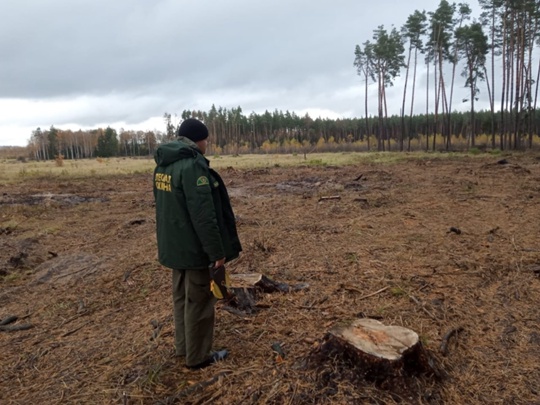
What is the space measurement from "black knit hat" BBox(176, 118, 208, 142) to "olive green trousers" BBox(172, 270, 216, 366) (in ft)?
3.26

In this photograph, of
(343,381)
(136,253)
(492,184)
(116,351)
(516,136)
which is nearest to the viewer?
(343,381)

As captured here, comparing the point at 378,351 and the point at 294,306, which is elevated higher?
the point at 378,351

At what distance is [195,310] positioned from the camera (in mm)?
2922

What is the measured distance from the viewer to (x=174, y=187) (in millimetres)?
2836

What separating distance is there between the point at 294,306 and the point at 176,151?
80.3 inches

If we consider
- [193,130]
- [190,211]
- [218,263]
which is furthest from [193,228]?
[193,130]

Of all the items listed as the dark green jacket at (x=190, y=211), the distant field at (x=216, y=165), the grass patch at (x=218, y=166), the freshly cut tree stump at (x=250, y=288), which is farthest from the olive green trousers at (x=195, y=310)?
the distant field at (x=216, y=165)

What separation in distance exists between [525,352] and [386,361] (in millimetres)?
1455

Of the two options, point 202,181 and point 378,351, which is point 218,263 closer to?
point 202,181

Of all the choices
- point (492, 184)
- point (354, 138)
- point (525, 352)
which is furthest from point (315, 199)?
point (354, 138)

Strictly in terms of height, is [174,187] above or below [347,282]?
above

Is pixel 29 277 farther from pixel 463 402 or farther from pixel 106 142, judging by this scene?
pixel 106 142

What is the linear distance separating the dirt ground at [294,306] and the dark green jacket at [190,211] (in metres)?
0.90

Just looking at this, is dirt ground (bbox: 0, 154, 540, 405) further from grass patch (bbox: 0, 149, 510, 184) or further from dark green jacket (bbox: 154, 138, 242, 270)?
grass patch (bbox: 0, 149, 510, 184)
